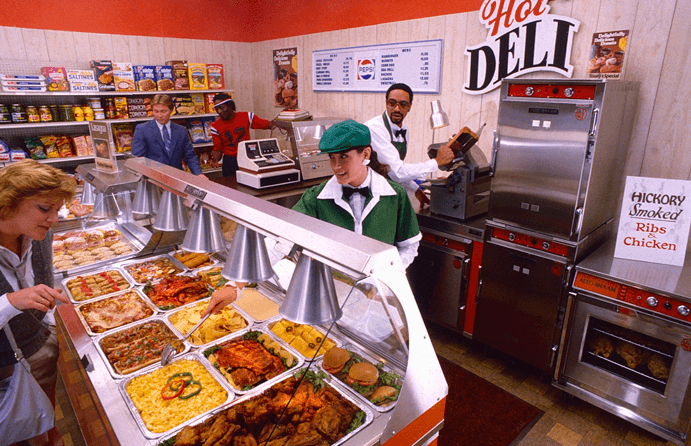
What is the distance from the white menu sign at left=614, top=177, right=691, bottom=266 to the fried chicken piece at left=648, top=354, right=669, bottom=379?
0.63 m

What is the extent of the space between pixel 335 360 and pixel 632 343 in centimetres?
224

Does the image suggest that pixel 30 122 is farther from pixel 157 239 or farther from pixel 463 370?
pixel 463 370

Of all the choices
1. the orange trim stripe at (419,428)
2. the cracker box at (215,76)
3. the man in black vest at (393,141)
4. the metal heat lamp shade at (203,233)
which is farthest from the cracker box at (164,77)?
the orange trim stripe at (419,428)

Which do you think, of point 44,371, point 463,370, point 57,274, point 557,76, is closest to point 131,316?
point 44,371

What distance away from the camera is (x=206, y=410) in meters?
1.68

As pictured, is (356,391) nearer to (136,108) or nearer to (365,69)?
(365,69)

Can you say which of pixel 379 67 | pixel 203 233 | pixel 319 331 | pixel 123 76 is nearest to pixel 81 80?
pixel 123 76

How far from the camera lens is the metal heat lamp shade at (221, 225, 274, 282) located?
1.54 m

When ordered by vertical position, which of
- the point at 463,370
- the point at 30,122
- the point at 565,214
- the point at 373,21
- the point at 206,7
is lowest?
the point at 463,370

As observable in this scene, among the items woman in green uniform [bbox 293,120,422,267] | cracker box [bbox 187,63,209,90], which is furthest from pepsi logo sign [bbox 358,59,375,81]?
woman in green uniform [bbox 293,120,422,267]

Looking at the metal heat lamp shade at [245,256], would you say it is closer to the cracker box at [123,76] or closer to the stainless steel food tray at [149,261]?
the stainless steel food tray at [149,261]

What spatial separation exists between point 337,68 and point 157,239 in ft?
11.3

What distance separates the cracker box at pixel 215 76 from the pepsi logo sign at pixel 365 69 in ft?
7.55

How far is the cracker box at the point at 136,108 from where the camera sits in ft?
18.0
